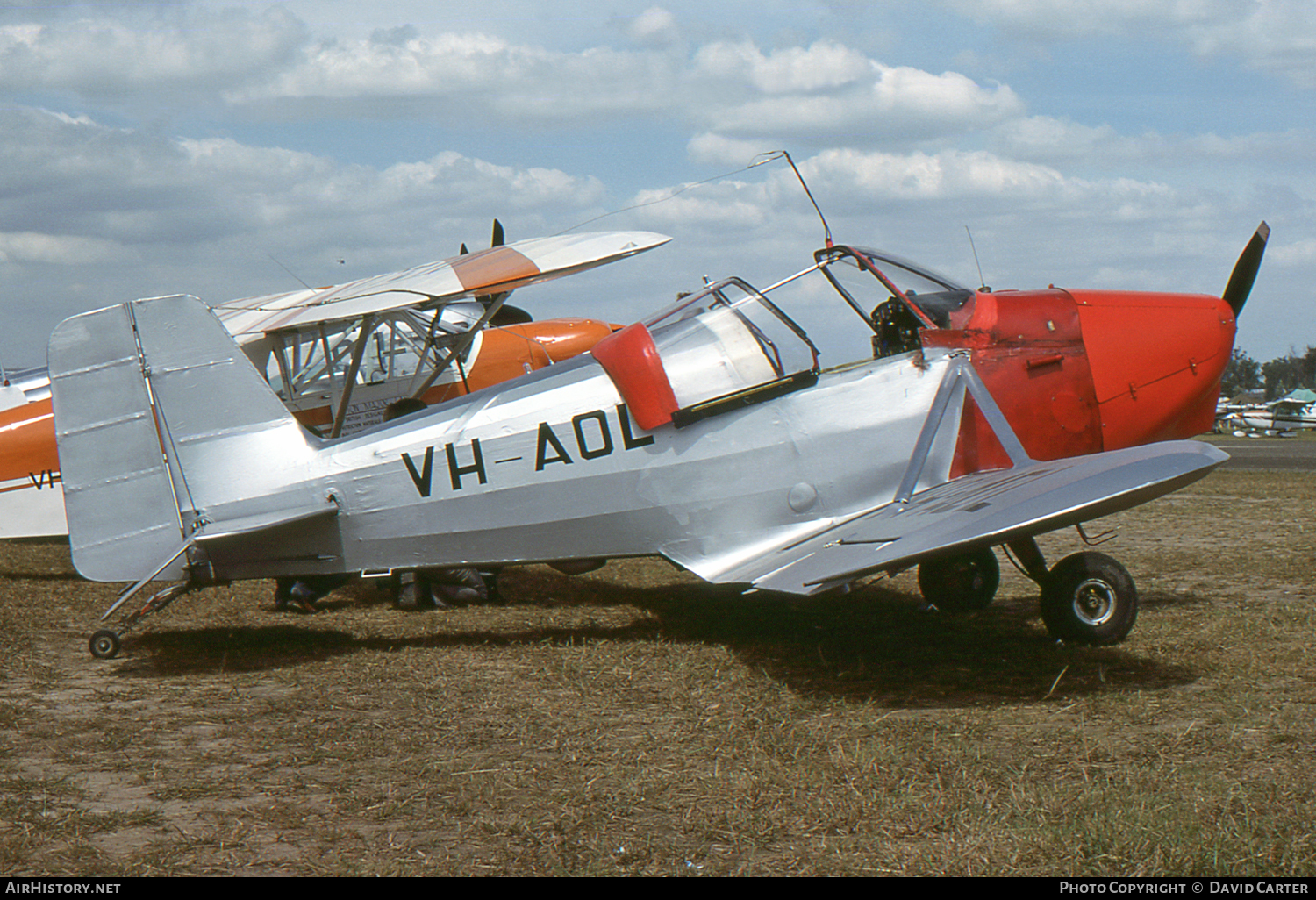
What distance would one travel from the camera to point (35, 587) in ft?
30.7

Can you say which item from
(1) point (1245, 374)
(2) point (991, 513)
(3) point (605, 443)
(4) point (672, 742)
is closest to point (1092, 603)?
A: (2) point (991, 513)

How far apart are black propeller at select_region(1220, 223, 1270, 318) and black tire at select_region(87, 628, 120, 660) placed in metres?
7.43

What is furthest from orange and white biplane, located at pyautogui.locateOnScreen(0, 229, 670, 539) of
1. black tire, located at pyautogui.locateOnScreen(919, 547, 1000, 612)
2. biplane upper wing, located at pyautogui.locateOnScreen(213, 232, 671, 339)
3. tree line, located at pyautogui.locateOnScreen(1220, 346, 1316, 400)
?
tree line, located at pyautogui.locateOnScreen(1220, 346, 1316, 400)

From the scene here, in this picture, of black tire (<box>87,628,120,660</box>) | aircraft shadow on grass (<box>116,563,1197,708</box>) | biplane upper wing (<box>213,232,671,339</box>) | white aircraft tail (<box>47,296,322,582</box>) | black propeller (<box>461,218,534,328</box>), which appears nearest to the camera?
aircraft shadow on grass (<box>116,563,1197,708</box>)

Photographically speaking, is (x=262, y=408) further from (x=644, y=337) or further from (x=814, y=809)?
(x=814, y=809)

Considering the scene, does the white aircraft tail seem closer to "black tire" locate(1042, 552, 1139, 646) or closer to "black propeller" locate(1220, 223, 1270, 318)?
"black tire" locate(1042, 552, 1139, 646)

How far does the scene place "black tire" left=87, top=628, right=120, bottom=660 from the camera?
5.91 metres

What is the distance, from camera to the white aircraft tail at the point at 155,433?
5.77 meters

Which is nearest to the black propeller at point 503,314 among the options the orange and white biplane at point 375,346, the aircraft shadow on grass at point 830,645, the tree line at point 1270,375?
the orange and white biplane at point 375,346

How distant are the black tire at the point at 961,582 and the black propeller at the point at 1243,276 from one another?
238 cm

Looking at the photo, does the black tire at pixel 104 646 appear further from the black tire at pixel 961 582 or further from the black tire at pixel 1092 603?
the black tire at pixel 1092 603

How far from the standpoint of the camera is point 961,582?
714cm

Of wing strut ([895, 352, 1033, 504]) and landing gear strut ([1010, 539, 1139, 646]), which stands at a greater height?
wing strut ([895, 352, 1033, 504])

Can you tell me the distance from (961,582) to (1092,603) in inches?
64.7
